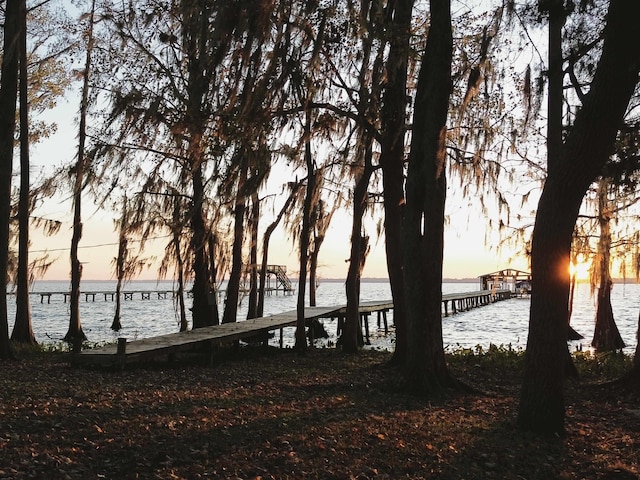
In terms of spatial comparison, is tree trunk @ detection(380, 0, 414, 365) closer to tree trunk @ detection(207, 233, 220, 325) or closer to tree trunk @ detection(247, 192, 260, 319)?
tree trunk @ detection(247, 192, 260, 319)

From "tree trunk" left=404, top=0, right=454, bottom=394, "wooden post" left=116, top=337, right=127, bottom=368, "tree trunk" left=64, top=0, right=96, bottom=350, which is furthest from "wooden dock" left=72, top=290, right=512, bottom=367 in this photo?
"tree trunk" left=404, top=0, right=454, bottom=394

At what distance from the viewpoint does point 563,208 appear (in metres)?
5.71

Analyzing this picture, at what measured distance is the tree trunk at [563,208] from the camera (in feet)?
17.5

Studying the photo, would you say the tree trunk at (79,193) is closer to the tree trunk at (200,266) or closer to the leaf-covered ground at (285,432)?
the tree trunk at (200,266)

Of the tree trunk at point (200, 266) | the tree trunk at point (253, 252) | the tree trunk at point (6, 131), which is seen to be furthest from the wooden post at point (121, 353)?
the tree trunk at point (253, 252)

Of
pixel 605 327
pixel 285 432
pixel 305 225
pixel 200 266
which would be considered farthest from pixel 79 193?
pixel 605 327

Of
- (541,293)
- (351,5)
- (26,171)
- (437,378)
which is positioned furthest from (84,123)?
(541,293)

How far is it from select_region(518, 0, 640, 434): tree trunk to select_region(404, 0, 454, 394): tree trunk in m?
2.16

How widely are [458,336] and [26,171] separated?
750 inches

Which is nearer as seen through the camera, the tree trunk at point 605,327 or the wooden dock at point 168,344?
the wooden dock at point 168,344

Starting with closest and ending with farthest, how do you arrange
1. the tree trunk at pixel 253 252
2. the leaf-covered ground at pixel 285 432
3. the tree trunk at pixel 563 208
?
the leaf-covered ground at pixel 285 432 → the tree trunk at pixel 563 208 → the tree trunk at pixel 253 252

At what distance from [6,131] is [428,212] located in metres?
7.85

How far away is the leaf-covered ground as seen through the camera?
4.68 meters

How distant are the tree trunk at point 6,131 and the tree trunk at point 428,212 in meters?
7.46
